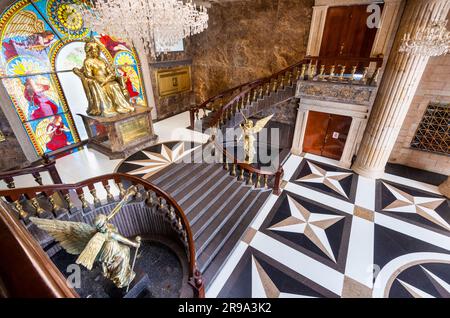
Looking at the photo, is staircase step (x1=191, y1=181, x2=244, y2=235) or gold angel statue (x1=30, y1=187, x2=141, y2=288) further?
staircase step (x1=191, y1=181, x2=244, y2=235)

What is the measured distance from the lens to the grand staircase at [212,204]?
3.60 metres

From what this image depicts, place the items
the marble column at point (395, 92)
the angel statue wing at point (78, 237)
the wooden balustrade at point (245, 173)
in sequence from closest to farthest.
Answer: the angel statue wing at point (78, 237) < the marble column at point (395, 92) < the wooden balustrade at point (245, 173)

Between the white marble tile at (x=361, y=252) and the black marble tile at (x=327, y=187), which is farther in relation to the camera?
the black marble tile at (x=327, y=187)

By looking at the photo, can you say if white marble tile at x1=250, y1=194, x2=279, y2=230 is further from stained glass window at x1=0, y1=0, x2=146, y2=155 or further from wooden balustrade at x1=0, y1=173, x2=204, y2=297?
stained glass window at x1=0, y1=0, x2=146, y2=155

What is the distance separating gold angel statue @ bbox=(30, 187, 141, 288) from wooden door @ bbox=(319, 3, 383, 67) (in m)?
6.76

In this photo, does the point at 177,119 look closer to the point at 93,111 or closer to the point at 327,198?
the point at 93,111

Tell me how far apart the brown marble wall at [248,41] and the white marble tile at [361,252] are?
5.69 metres

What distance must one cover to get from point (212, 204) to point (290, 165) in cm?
372

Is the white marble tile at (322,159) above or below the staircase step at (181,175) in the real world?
below

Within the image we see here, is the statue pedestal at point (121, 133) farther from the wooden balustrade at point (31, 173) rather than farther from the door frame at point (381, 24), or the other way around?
the door frame at point (381, 24)

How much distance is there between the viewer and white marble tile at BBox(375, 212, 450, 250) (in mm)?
4141

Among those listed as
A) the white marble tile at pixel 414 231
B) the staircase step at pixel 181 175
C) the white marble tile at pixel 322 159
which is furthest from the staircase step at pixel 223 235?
the white marble tile at pixel 322 159

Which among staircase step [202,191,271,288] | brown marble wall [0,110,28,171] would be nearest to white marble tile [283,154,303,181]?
staircase step [202,191,271,288]

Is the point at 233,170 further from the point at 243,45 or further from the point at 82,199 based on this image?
the point at 243,45
